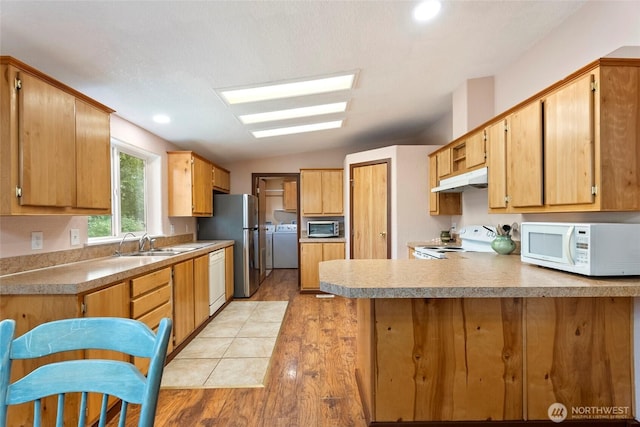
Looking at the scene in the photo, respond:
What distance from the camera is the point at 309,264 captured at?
466 centimetres

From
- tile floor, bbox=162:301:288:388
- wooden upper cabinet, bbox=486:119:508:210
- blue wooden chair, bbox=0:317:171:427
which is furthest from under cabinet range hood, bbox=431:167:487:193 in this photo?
blue wooden chair, bbox=0:317:171:427

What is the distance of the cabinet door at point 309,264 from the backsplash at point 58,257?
240cm

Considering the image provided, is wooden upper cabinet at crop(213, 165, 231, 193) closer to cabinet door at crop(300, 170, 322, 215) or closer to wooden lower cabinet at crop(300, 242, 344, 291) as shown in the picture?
cabinet door at crop(300, 170, 322, 215)

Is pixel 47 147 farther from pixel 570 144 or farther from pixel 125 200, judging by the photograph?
pixel 570 144

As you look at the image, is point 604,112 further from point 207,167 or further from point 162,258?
point 207,167

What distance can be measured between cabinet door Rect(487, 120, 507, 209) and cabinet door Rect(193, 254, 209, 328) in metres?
2.88

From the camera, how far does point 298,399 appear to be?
77.6 inches

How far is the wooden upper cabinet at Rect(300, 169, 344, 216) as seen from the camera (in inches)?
198

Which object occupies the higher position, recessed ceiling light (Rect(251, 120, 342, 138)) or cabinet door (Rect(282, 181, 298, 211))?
recessed ceiling light (Rect(251, 120, 342, 138))

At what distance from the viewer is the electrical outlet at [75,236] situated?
2158mm

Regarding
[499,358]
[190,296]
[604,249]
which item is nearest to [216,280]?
[190,296]

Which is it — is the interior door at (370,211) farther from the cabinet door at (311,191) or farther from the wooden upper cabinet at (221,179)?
the wooden upper cabinet at (221,179)

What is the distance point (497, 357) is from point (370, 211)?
278 cm

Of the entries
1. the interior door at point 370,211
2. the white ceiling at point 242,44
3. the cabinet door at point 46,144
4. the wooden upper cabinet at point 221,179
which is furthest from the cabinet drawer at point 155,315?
the interior door at point 370,211
